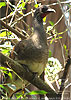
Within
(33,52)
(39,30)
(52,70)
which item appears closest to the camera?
(33,52)

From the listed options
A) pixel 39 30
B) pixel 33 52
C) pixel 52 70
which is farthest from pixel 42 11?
pixel 52 70

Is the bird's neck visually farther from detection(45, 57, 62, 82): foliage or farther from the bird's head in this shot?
detection(45, 57, 62, 82): foliage

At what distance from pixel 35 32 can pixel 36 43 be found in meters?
0.14

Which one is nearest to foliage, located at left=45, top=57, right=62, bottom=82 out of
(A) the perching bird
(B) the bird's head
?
(A) the perching bird

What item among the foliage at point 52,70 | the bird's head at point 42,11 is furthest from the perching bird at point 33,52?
the foliage at point 52,70

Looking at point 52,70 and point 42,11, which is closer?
point 42,11

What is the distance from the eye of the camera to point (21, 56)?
1.49 metres

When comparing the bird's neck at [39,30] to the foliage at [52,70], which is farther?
the foliage at [52,70]

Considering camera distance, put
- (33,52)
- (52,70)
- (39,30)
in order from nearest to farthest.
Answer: (33,52) < (39,30) < (52,70)

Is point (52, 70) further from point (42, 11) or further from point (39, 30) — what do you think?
point (42, 11)

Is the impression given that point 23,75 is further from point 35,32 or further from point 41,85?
point 35,32

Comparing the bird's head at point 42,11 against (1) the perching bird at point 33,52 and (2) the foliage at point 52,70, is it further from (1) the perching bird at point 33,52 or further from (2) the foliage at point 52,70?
(2) the foliage at point 52,70

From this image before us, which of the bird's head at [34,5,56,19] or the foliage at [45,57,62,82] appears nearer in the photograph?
the bird's head at [34,5,56,19]

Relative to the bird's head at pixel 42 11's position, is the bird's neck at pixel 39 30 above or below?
below
